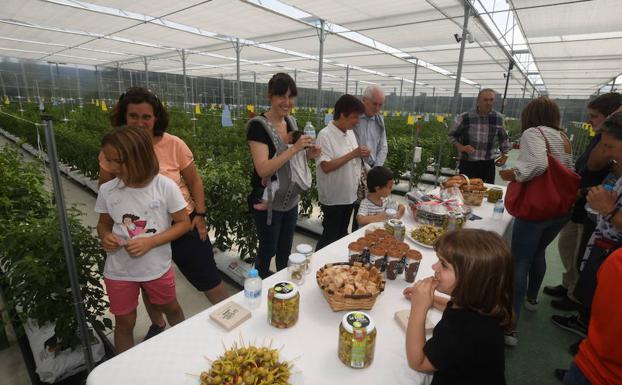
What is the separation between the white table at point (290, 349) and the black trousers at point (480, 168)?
333cm

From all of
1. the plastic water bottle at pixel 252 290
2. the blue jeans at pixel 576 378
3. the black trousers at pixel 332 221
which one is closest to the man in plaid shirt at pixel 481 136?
the black trousers at pixel 332 221

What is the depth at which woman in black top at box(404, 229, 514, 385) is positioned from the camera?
3.38 feet

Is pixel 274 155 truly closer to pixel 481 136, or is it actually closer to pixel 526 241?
pixel 526 241

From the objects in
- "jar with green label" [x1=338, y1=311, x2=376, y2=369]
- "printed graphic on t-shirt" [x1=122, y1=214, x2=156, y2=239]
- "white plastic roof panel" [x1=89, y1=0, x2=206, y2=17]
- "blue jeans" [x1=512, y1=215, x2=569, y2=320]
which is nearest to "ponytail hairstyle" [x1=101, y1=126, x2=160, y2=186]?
"printed graphic on t-shirt" [x1=122, y1=214, x2=156, y2=239]

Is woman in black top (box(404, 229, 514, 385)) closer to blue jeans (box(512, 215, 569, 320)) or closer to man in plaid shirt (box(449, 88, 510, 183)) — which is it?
blue jeans (box(512, 215, 569, 320))

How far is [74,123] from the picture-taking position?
29.1 ft

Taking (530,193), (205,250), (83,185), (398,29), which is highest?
(398,29)

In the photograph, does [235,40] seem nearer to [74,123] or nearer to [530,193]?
[74,123]

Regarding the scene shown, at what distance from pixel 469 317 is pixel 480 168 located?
3658 mm

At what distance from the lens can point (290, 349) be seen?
1.17 metres

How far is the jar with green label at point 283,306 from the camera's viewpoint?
4.05ft

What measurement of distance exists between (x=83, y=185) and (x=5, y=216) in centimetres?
467

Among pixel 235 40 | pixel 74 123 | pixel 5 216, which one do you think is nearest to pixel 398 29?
pixel 235 40

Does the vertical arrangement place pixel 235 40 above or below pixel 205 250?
above
